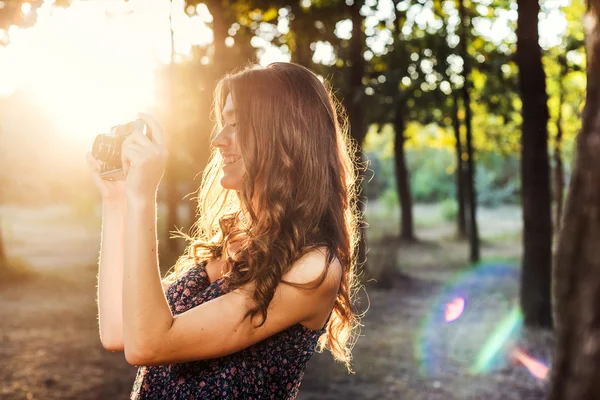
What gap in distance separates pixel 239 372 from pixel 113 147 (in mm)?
806


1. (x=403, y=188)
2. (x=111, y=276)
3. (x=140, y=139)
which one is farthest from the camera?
(x=403, y=188)

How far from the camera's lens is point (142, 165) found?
5.88 feet

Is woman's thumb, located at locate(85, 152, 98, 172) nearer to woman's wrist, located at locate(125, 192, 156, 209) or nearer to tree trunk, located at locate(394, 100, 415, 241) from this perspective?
woman's wrist, located at locate(125, 192, 156, 209)

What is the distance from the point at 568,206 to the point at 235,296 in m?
0.91

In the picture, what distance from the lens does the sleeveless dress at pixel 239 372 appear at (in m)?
1.98

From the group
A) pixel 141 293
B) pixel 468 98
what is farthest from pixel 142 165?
pixel 468 98

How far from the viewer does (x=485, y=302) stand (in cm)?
1280

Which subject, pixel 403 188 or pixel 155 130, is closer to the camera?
pixel 155 130

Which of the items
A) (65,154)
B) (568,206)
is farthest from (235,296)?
(65,154)

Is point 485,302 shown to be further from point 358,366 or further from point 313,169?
point 313,169

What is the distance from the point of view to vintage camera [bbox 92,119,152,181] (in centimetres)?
199

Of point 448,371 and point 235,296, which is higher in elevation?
point 235,296

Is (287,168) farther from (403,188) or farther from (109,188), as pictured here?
(403,188)

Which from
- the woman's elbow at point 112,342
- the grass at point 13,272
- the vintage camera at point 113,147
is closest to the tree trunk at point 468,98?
the grass at point 13,272
